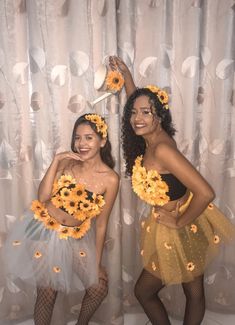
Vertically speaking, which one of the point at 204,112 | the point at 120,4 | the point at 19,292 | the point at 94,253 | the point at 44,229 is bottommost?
the point at 19,292

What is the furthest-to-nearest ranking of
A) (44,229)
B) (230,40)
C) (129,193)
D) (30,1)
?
A: (129,193), (230,40), (30,1), (44,229)

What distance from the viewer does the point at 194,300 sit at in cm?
166

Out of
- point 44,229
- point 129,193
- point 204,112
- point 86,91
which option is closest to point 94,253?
point 44,229

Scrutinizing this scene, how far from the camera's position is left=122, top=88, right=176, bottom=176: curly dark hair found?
1.58m

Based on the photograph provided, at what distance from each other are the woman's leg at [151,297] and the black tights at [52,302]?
0.62ft

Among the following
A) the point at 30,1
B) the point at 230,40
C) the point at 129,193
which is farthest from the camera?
the point at 129,193

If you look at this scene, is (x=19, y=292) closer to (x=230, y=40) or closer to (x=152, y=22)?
(x=152, y=22)

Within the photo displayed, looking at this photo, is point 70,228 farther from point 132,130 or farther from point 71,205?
point 132,130

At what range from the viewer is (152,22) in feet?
6.17

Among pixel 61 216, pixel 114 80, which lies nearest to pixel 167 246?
pixel 61 216

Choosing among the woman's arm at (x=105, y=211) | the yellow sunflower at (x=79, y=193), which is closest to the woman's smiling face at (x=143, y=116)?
the woman's arm at (x=105, y=211)

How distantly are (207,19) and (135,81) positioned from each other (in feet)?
1.73

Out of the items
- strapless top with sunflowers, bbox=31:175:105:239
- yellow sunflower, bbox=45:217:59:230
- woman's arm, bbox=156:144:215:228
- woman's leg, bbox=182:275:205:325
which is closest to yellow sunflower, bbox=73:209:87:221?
strapless top with sunflowers, bbox=31:175:105:239

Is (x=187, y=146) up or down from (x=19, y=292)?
up
